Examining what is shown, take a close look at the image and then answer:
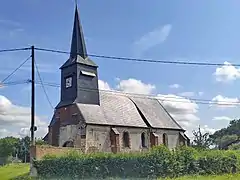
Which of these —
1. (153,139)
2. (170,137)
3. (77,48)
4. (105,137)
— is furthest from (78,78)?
(170,137)

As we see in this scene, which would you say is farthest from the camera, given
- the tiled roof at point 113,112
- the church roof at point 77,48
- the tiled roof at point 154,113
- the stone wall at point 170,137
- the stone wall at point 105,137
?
the tiled roof at point 154,113

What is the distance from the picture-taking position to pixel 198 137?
7081 centimetres

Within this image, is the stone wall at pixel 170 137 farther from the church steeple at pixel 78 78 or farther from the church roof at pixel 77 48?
the church roof at pixel 77 48

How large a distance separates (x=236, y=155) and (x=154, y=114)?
21.5 m

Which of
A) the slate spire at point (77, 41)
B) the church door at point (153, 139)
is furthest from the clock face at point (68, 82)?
the church door at point (153, 139)

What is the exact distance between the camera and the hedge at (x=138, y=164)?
24534 mm

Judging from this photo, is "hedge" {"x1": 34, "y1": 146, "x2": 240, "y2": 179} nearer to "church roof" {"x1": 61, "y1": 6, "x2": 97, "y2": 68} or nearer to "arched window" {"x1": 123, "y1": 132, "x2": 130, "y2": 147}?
"arched window" {"x1": 123, "y1": 132, "x2": 130, "y2": 147}

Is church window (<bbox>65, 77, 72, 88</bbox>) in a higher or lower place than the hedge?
higher

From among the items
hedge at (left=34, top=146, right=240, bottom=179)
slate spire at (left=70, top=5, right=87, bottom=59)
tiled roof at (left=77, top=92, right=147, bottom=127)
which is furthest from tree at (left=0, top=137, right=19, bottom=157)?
hedge at (left=34, top=146, right=240, bottom=179)

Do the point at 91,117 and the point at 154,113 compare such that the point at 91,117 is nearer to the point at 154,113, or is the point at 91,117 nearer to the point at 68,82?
the point at 68,82

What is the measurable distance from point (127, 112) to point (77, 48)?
1029 cm

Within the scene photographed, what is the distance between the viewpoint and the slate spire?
43197 millimetres

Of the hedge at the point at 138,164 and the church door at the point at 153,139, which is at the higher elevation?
the church door at the point at 153,139

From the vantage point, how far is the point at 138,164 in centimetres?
2453
